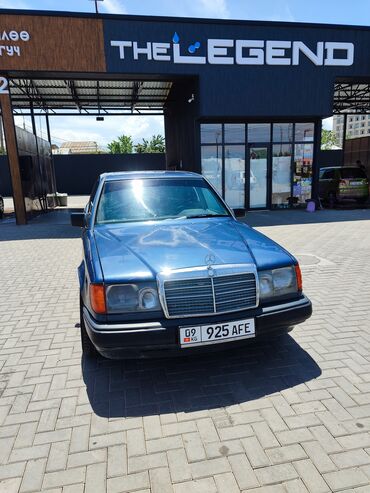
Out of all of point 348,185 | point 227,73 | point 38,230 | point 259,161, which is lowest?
point 38,230

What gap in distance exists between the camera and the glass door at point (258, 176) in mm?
14070

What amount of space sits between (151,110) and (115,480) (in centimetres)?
2111

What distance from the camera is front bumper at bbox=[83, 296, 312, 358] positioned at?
8.91ft

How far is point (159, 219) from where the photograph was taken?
4.05 metres

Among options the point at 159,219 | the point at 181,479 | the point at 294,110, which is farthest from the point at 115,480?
the point at 294,110

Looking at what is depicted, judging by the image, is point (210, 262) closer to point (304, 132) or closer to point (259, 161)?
point (259, 161)

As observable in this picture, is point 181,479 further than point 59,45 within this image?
No

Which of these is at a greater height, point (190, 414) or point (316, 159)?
point (316, 159)

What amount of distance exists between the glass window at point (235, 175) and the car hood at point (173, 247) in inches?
411

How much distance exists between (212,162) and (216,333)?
38.2 ft

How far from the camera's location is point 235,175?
14.1 metres

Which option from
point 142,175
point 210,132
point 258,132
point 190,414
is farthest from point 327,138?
point 190,414

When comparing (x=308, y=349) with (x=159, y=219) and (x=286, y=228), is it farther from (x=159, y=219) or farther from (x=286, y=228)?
(x=286, y=228)

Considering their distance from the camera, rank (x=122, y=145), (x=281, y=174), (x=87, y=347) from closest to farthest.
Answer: (x=87, y=347) < (x=281, y=174) < (x=122, y=145)
